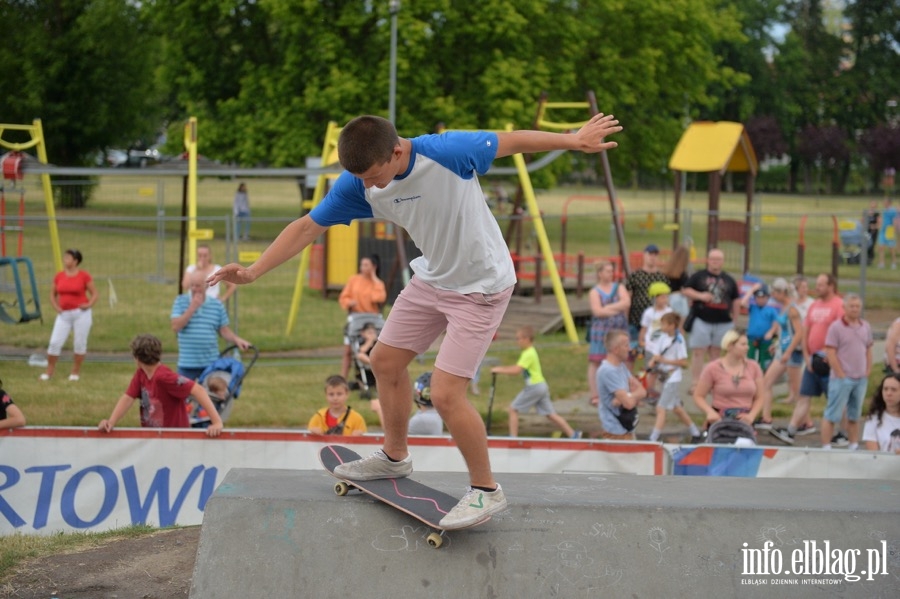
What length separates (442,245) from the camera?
5.16 meters

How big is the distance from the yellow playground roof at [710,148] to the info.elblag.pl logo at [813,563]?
1540cm

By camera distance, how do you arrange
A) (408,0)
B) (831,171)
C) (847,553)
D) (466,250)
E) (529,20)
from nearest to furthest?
1. (466,250)
2. (847,553)
3. (408,0)
4. (529,20)
5. (831,171)

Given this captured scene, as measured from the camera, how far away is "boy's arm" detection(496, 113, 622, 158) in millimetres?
5004

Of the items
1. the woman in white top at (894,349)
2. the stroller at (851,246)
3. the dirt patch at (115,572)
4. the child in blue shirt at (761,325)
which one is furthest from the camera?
the stroller at (851,246)

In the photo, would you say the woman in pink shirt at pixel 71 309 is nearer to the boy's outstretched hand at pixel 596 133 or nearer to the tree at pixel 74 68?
the boy's outstretched hand at pixel 596 133

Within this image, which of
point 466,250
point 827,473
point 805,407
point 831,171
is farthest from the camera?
point 831,171

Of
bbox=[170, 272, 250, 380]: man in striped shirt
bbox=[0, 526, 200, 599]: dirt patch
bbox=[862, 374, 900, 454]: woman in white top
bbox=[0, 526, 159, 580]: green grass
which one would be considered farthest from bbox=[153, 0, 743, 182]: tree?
bbox=[0, 526, 200, 599]: dirt patch

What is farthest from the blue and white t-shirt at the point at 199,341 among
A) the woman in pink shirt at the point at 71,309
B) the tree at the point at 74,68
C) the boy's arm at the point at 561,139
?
the tree at the point at 74,68

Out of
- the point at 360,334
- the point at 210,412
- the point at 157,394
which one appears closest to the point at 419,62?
the point at 360,334

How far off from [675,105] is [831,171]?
32680 millimetres

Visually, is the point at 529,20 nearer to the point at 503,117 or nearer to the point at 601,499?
the point at 503,117

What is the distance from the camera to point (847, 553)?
5492mm

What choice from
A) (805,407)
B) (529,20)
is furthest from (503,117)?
(805,407)

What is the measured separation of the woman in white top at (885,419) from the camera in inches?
370
